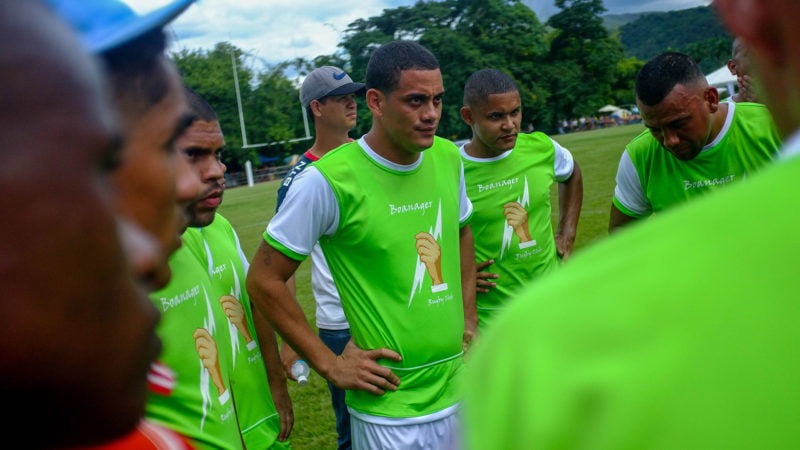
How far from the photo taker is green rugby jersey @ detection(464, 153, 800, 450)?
0.60m

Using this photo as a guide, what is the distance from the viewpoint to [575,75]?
219 feet

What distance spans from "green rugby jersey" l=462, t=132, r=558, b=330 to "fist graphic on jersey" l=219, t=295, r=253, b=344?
6.12 feet


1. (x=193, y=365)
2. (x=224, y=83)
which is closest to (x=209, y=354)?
(x=193, y=365)

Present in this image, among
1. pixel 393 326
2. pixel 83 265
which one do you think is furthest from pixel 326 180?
pixel 83 265

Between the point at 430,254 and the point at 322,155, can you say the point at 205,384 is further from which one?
the point at 322,155

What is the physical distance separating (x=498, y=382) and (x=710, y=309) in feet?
0.71

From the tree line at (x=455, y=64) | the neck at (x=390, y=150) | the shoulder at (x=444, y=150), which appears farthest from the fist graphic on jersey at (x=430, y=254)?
the tree line at (x=455, y=64)

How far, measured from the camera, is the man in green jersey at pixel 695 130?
4043 millimetres

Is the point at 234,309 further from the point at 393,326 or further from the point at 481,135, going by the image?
the point at 481,135

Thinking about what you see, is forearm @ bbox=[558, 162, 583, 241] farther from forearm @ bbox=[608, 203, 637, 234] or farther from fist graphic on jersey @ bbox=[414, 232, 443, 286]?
fist graphic on jersey @ bbox=[414, 232, 443, 286]

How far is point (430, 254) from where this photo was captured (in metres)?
3.64

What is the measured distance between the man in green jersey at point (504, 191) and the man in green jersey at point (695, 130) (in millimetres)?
1014

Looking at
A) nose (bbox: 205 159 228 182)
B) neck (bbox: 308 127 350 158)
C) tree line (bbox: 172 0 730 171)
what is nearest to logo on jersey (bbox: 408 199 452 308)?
nose (bbox: 205 159 228 182)

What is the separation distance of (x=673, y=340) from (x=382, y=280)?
2.93 m
